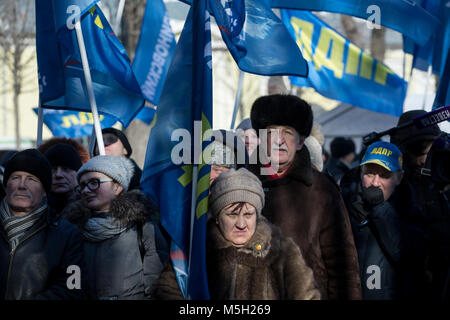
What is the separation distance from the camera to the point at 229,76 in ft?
113

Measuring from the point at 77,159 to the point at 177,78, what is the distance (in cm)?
167

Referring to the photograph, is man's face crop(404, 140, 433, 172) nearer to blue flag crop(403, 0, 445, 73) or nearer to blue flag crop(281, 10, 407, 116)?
blue flag crop(403, 0, 445, 73)

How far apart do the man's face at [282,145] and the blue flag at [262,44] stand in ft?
2.73

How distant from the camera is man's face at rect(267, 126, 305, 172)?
11.9 feet

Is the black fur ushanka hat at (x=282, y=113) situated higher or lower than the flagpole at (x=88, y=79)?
lower

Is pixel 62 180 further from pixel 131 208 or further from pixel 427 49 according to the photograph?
pixel 427 49

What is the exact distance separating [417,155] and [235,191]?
195 centimetres

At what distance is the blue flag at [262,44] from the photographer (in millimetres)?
4410

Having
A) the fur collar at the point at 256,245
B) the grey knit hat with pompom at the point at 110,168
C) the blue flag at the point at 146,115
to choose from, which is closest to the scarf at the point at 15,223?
the grey knit hat with pompom at the point at 110,168

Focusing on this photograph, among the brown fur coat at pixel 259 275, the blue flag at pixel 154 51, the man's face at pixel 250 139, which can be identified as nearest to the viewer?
the brown fur coat at pixel 259 275

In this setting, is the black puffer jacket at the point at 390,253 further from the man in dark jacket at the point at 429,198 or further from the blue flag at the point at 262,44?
the blue flag at the point at 262,44

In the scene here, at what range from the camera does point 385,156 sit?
425cm

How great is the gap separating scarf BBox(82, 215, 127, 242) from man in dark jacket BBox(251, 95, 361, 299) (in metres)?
0.83
